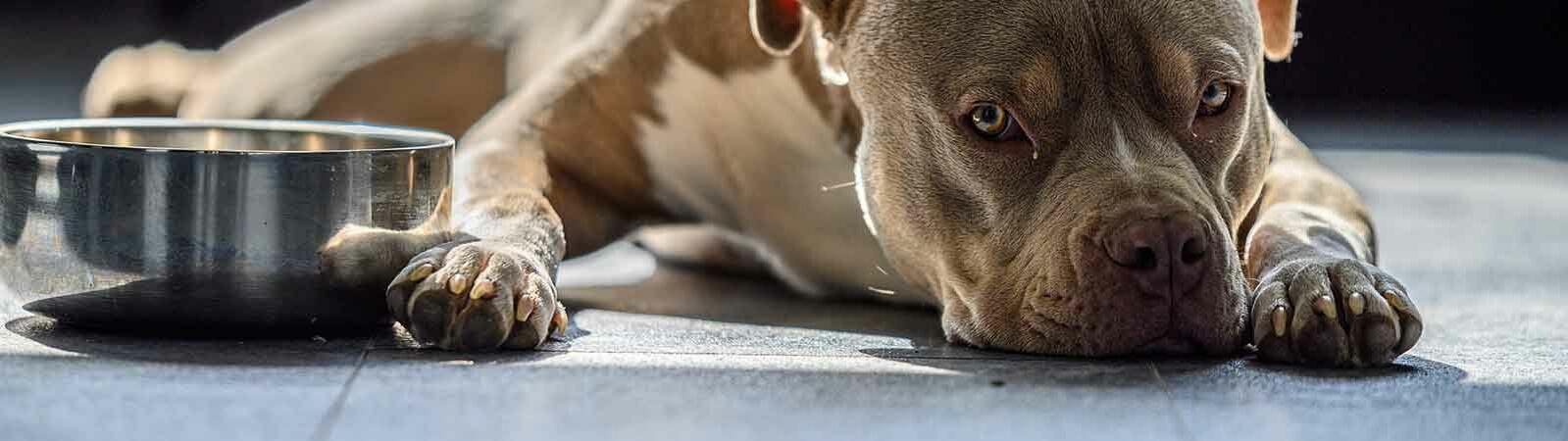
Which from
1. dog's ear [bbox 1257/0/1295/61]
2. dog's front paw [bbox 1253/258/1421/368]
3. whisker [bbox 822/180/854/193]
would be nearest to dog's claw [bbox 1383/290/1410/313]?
dog's front paw [bbox 1253/258/1421/368]

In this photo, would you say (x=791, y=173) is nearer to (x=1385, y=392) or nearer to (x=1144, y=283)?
(x=1144, y=283)

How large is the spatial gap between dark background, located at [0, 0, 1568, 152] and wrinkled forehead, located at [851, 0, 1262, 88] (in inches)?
175

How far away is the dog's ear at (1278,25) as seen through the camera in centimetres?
233

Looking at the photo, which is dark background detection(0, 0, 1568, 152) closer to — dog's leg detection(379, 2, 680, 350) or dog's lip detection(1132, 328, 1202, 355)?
dog's leg detection(379, 2, 680, 350)

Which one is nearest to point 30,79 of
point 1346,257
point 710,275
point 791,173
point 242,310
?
point 710,275

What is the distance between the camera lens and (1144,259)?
1.83 meters

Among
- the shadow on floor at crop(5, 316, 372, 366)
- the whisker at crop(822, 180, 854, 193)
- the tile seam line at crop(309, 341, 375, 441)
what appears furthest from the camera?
the whisker at crop(822, 180, 854, 193)

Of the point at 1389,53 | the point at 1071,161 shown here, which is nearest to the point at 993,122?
the point at 1071,161

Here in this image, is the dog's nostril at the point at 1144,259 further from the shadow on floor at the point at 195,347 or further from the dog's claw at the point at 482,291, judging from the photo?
the shadow on floor at the point at 195,347

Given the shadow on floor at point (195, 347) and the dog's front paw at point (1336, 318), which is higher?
the dog's front paw at point (1336, 318)

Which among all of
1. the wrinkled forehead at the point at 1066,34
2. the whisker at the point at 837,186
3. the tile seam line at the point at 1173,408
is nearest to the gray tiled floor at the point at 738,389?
the tile seam line at the point at 1173,408

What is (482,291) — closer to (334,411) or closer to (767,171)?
(334,411)

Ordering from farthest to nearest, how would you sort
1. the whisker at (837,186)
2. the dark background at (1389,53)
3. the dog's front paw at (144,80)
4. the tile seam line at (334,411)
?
the dark background at (1389,53) < the dog's front paw at (144,80) < the whisker at (837,186) < the tile seam line at (334,411)

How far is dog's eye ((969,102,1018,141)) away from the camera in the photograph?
202cm
